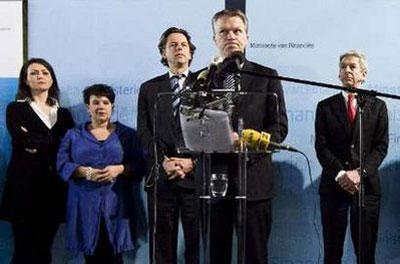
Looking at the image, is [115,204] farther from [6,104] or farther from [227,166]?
[227,166]

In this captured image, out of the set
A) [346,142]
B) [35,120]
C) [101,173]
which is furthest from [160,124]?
[346,142]

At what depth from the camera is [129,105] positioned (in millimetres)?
4477

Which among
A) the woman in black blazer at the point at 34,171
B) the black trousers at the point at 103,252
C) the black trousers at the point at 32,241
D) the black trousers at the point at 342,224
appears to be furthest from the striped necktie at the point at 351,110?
the black trousers at the point at 32,241

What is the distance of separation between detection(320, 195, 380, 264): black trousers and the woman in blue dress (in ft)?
3.85

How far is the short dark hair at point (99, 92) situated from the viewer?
4.17 m

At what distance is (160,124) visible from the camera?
3.54 m

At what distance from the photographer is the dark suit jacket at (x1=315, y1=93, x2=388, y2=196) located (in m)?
3.88

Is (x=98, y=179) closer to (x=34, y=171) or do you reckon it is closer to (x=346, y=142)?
(x=34, y=171)

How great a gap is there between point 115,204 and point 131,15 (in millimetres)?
1259

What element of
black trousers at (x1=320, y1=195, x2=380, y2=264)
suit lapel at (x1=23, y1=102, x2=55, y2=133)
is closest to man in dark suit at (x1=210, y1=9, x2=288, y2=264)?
black trousers at (x1=320, y1=195, x2=380, y2=264)

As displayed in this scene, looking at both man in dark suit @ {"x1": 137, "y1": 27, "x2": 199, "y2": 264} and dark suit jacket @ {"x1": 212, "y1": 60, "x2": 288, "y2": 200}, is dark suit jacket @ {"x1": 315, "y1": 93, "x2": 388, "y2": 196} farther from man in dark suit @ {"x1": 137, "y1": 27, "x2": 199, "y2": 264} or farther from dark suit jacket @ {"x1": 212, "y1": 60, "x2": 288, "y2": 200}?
man in dark suit @ {"x1": 137, "y1": 27, "x2": 199, "y2": 264}

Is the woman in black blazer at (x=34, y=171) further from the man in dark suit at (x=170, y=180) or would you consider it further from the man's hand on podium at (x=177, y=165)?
the man's hand on podium at (x=177, y=165)

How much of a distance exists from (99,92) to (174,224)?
36.7 inches

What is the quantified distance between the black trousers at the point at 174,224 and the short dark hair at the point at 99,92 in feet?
2.31
